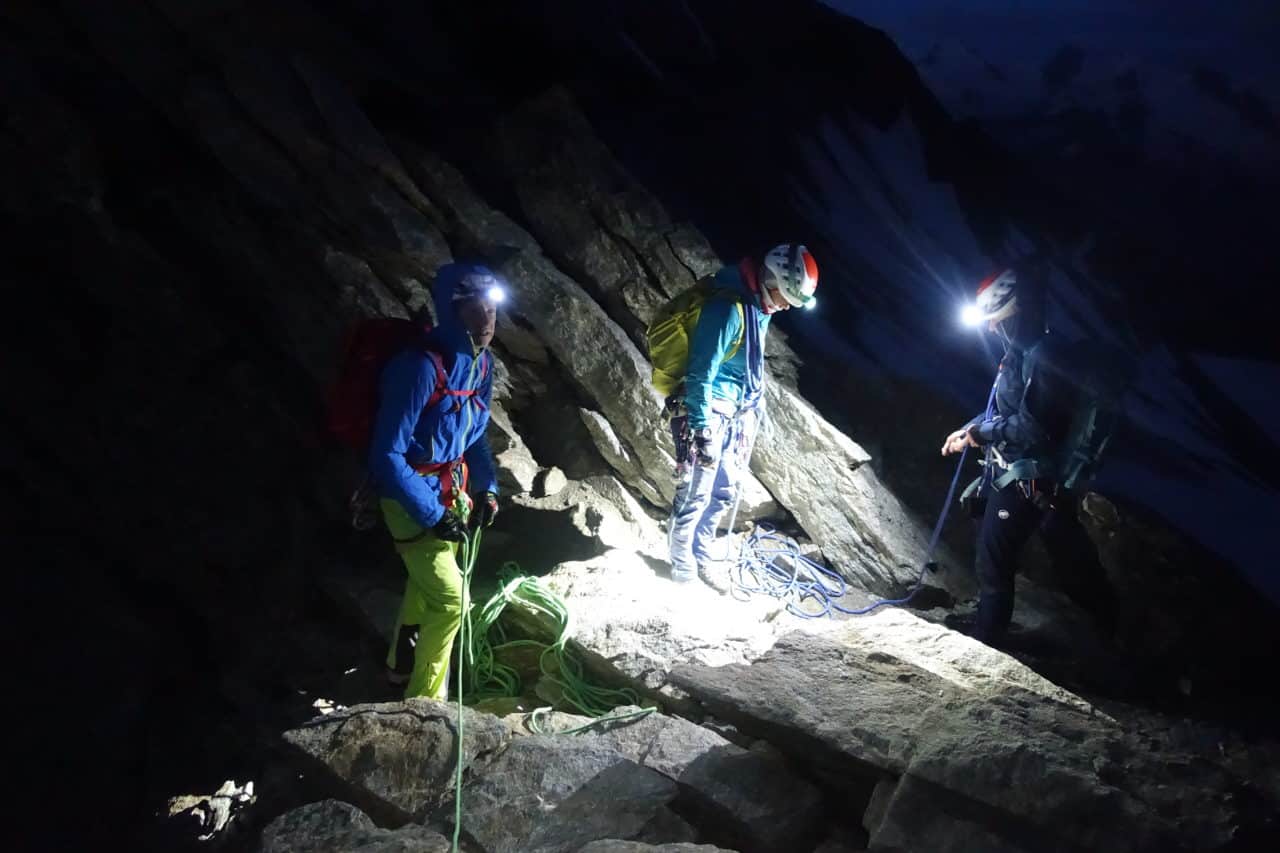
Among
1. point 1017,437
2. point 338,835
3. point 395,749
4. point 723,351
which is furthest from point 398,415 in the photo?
point 1017,437

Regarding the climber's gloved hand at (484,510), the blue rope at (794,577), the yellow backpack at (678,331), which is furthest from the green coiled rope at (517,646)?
the yellow backpack at (678,331)

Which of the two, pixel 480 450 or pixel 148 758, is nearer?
pixel 480 450

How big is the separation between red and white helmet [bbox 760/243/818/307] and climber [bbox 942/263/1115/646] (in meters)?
1.35

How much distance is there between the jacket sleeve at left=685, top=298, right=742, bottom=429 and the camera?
16.3 feet

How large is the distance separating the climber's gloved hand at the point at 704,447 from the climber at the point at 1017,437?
7.08ft

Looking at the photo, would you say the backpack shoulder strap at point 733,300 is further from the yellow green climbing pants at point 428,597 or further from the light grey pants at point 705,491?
the yellow green climbing pants at point 428,597

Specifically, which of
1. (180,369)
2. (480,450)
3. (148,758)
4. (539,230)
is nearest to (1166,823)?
(480,450)

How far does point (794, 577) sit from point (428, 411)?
3917 mm

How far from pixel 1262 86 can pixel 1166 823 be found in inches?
579

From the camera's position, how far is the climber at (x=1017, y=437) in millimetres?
4555

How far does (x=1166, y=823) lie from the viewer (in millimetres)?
2244

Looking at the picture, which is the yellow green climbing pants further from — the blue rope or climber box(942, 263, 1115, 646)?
climber box(942, 263, 1115, 646)

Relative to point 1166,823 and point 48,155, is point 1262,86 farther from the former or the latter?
point 48,155

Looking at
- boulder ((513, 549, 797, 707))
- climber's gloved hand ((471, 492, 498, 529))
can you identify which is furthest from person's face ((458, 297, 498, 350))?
boulder ((513, 549, 797, 707))
